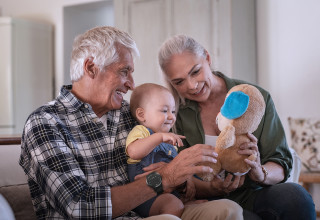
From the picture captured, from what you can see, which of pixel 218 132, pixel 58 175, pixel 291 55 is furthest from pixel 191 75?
pixel 291 55

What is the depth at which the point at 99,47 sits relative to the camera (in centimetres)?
162

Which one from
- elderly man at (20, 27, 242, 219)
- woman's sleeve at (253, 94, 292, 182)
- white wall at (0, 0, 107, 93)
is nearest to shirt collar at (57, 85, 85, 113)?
elderly man at (20, 27, 242, 219)

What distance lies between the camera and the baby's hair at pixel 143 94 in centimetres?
168

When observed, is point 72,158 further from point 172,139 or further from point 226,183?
point 226,183

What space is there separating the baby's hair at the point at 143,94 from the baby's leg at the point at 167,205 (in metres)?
0.38

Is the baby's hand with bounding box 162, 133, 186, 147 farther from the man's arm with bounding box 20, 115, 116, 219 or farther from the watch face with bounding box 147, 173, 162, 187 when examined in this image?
the man's arm with bounding box 20, 115, 116, 219

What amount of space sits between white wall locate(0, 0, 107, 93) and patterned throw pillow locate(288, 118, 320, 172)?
2791 millimetres

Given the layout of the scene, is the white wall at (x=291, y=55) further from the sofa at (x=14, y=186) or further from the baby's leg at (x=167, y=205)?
the sofa at (x=14, y=186)

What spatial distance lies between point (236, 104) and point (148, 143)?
1.23ft

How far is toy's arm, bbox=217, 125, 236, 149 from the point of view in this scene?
1.27 metres

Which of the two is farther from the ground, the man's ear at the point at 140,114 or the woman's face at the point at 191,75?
the woman's face at the point at 191,75

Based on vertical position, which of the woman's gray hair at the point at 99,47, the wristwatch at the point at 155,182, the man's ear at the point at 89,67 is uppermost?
the woman's gray hair at the point at 99,47

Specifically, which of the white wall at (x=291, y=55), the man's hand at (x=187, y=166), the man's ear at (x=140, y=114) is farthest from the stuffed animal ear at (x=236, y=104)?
the white wall at (x=291, y=55)

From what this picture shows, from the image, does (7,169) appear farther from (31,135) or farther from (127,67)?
(127,67)
